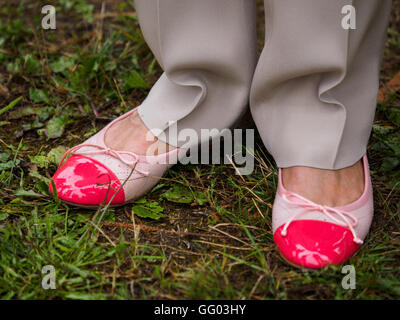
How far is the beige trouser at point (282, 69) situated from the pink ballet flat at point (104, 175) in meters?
0.11

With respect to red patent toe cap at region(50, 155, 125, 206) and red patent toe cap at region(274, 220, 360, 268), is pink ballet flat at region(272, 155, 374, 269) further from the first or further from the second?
red patent toe cap at region(50, 155, 125, 206)

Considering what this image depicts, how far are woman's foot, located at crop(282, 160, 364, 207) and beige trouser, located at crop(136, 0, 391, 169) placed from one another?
21 millimetres

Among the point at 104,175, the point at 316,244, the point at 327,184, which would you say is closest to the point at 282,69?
the point at 327,184

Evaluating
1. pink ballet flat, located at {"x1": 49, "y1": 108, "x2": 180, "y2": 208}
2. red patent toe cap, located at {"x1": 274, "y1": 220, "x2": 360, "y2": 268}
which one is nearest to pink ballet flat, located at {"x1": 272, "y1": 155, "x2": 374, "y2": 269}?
red patent toe cap, located at {"x1": 274, "y1": 220, "x2": 360, "y2": 268}

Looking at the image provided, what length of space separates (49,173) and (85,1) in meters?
1.14

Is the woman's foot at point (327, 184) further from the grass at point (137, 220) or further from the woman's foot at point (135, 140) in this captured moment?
the woman's foot at point (135, 140)

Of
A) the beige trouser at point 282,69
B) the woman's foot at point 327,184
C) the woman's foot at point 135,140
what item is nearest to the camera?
the beige trouser at point 282,69

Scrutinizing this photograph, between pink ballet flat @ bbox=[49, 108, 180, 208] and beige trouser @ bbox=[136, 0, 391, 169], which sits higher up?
beige trouser @ bbox=[136, 0, 391, 169]

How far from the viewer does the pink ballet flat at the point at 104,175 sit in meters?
1.13

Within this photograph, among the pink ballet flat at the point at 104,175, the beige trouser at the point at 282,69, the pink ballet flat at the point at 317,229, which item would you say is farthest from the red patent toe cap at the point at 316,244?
the pink ballet flat at the point at 104,175

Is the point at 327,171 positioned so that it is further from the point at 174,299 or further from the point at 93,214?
the point at 93,214

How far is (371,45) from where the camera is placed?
103cm

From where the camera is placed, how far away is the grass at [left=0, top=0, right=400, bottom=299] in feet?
3.13
